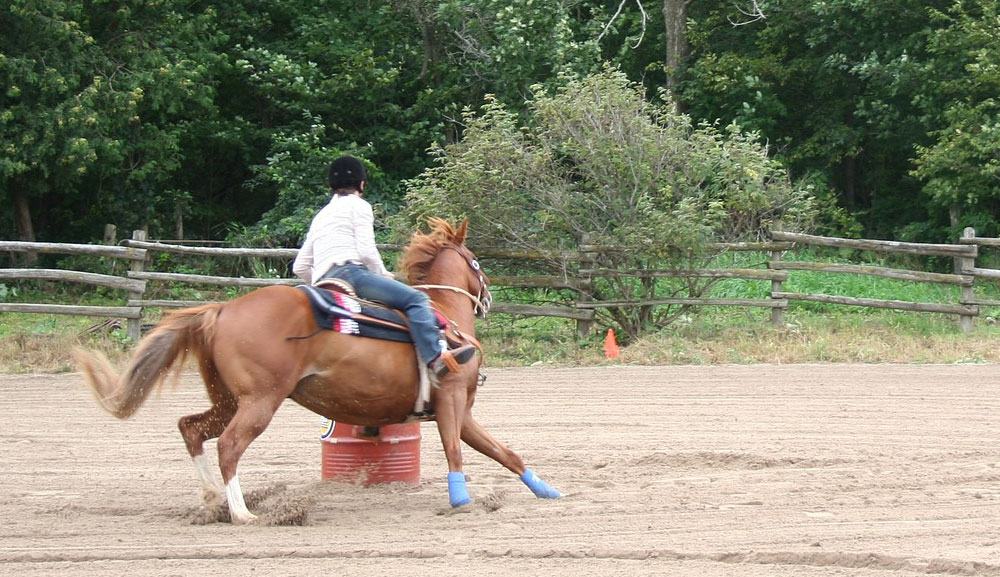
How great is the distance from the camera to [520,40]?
20828 mm

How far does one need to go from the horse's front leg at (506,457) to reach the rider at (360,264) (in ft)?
1.51

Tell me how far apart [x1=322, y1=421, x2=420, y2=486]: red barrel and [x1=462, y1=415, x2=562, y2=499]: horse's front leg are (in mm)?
600

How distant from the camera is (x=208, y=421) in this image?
702 centimetres

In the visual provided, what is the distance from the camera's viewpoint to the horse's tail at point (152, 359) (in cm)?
682

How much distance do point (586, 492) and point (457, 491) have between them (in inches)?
35.2

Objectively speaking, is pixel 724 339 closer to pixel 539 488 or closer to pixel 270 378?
pixel 539 488

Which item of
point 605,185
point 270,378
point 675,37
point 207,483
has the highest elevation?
point 675,37

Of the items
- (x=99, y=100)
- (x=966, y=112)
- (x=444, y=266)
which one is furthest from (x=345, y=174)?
(x=966, y=112)

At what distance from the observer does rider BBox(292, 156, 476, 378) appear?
6.95 metres

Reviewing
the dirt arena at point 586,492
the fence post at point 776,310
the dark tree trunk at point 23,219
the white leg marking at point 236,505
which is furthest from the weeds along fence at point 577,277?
the white leg marking at point 236,505

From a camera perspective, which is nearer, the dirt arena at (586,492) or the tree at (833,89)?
the dirt arena at (586,492)

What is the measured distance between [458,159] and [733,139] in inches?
147

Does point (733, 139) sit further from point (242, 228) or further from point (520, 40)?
point (242, 228)

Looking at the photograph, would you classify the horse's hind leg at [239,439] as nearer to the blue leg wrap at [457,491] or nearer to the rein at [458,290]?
the blue leg wrap at [457,491]
